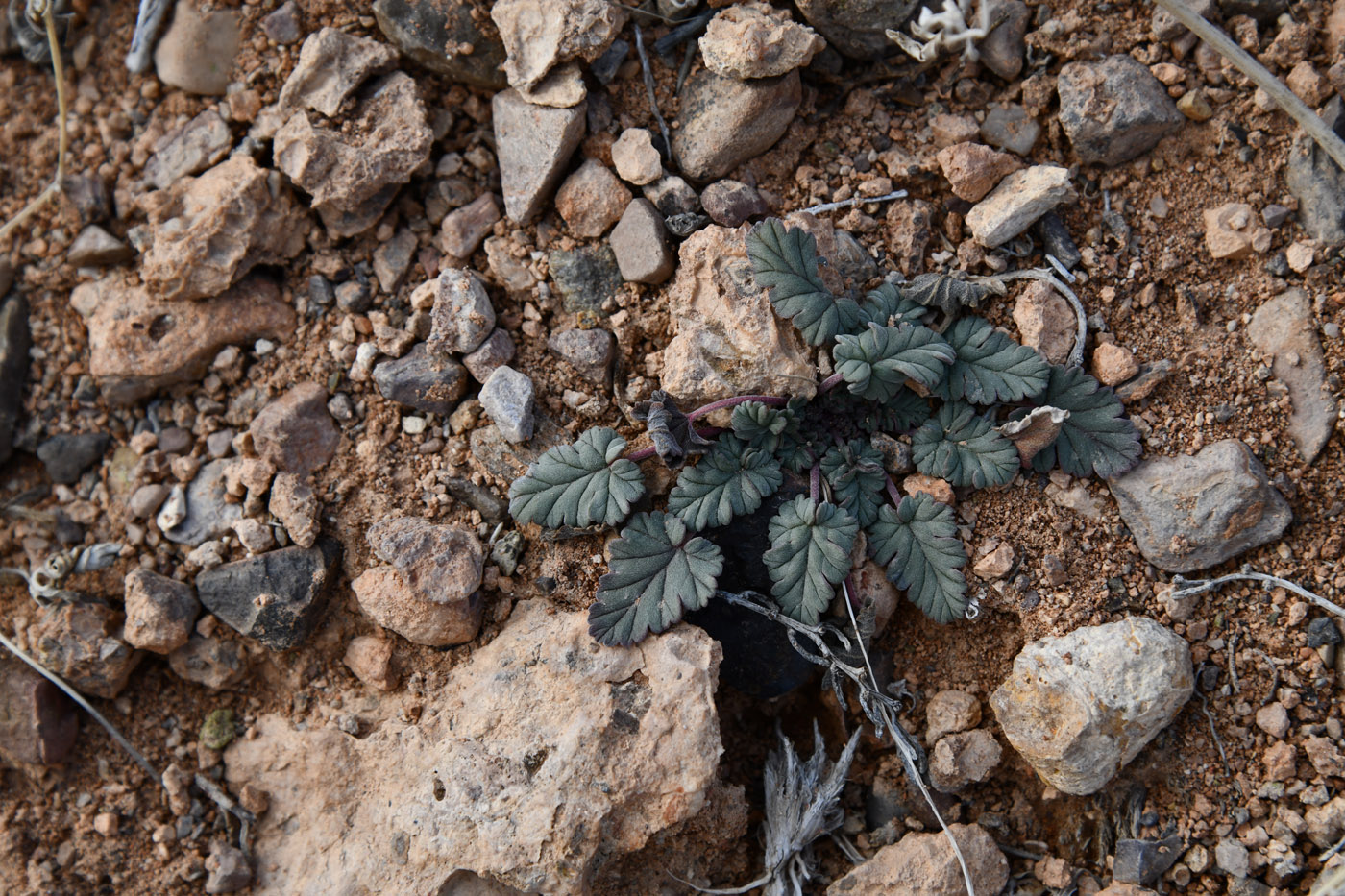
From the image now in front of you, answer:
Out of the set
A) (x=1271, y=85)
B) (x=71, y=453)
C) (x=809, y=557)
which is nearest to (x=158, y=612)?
(x=71, y=453)

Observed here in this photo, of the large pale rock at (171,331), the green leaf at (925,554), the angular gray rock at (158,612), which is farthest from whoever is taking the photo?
the large pale rock at (171,331)

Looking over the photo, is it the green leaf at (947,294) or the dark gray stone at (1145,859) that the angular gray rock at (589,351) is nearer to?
the green leaf at (947,294)

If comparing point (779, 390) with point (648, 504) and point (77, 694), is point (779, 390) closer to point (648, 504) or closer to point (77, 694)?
point (648, 504)

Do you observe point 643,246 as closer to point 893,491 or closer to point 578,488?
point 578,488

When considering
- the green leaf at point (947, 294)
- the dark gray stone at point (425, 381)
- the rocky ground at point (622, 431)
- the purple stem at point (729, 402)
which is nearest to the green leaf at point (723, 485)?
the purple stem at point (729, 402)

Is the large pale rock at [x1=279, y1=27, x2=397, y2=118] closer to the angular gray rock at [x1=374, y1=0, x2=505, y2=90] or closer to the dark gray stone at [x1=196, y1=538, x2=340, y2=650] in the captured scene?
the angular gray rock at [x1=374, y1=0, x2=505, y2=90]

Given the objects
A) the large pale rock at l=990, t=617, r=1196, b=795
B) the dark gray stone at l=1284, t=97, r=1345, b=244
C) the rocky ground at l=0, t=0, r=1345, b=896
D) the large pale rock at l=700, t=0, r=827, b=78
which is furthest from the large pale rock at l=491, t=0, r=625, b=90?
the large pale rock at l=990, t=617, r=1196, b=795
